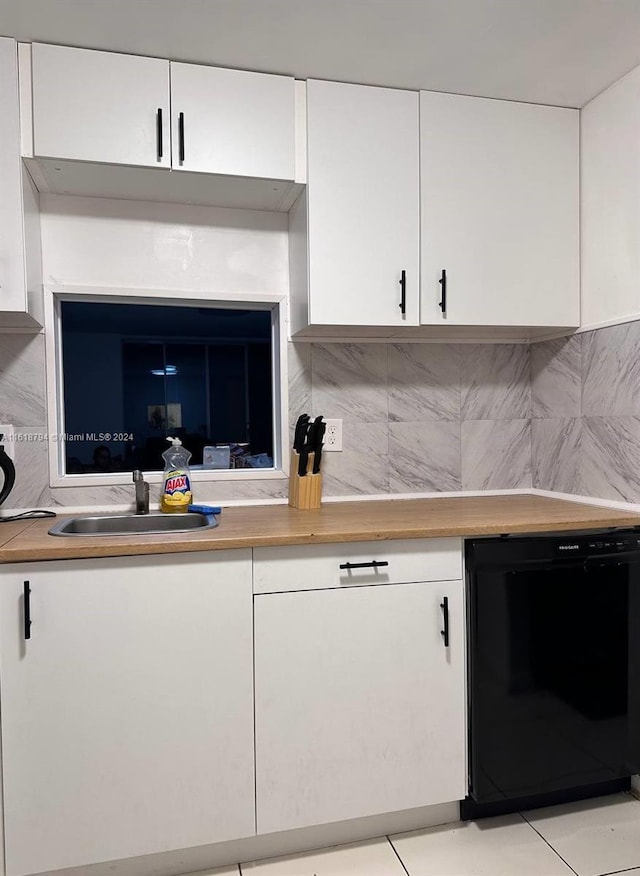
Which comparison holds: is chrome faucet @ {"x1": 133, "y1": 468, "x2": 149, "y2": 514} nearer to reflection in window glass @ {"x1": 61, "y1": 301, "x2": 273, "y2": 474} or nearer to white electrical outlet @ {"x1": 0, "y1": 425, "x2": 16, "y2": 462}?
reflection in window glass @ {"x1": 61, "y1": 301, "x2": 273, "y2": 474}

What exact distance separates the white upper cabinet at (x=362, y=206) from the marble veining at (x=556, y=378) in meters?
0.69

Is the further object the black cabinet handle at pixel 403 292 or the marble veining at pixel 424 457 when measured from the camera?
the marble veining at pixel 424 457

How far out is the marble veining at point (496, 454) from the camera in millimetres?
2404

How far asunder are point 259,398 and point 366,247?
2.43ft

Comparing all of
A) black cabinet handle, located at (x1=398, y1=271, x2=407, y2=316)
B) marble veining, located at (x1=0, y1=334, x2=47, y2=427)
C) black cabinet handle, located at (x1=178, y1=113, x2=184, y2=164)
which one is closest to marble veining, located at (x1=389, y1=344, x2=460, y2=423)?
black cabinet handle, located at (x1=398, y1=271, x2=407, y2=316)

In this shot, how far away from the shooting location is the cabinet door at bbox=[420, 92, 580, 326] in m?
2.00

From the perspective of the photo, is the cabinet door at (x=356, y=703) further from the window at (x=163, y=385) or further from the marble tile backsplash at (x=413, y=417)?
the window at (x=163, y=385)

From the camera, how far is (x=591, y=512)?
1900 mm

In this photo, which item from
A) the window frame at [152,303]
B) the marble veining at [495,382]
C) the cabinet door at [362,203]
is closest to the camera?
the cabinet door at [362,203]

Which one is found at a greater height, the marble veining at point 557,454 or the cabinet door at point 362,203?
the cabinet door at point 362,203

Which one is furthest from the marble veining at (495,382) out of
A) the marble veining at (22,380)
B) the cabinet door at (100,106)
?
the marble veining at (22,380)

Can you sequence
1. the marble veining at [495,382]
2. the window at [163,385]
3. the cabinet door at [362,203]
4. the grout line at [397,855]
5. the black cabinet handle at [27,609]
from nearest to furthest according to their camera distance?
the black cabinet handle at [27,609]
the grout line at [397,855]
the cabinet door at [362,203]
the window at [163,385]
the marble veining at [495,382]

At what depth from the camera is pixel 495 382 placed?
2.43m

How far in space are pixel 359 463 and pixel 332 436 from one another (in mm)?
155
